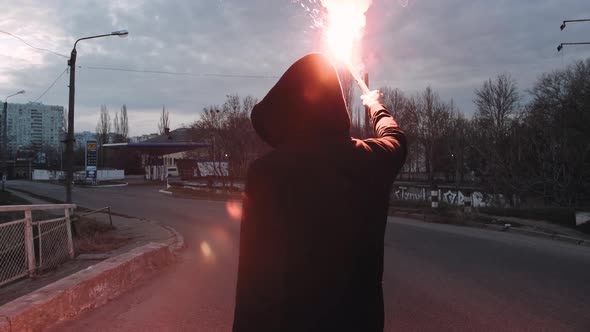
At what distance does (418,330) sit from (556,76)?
42848 mm

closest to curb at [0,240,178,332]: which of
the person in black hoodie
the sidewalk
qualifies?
the sidewalk

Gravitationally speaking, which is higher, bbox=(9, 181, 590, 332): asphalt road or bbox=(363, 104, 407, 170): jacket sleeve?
bbox=(363, 104, 407, 170): jacket sleeve

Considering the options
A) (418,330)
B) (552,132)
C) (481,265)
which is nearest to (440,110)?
(552,132)

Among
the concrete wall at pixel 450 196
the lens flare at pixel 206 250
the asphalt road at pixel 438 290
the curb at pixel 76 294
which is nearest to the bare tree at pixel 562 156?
the concrete wall at pixel 450 196

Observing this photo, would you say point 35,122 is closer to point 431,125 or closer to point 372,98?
point 431,125

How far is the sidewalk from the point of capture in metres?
6.99

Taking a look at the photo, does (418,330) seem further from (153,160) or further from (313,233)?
(153,160)

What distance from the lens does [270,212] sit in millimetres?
1589

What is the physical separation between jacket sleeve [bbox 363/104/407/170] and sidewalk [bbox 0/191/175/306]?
6.53 metres

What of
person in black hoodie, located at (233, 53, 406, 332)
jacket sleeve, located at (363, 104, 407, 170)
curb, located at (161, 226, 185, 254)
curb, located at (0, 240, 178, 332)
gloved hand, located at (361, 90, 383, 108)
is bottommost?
curb, located at (161, 226, 185, 254)

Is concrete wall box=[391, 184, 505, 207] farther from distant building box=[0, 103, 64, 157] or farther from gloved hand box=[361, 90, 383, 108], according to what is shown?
distant building box=[0, 103, 64, 157]

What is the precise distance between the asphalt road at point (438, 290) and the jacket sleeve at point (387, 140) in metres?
3.13

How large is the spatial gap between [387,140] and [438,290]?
195 inches

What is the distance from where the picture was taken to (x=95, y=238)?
A: 13023mm
